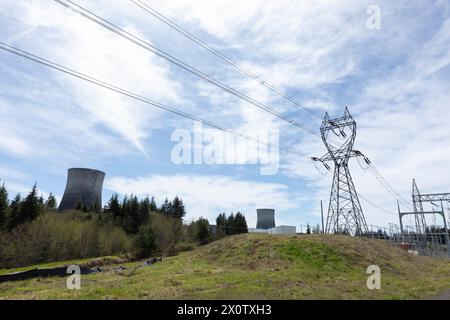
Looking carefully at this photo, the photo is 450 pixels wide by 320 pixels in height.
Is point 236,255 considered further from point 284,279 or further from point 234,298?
point 234,298

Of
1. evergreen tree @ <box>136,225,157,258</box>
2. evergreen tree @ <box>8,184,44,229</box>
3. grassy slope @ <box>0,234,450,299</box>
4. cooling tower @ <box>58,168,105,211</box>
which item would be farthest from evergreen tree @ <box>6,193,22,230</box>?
grassy slope @ <box>0,234,450,299</box>

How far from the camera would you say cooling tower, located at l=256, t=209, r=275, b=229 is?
75006 mm

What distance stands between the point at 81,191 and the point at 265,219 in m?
41.3

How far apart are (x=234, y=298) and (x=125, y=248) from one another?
42001 mm

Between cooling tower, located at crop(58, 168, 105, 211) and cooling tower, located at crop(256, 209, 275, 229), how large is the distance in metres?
36.9

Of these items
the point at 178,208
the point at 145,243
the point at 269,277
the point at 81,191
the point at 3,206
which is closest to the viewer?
the point at 269,277

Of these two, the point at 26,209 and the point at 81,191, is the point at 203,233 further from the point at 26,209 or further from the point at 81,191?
the point at 26,209

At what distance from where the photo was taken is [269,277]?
1758 centimetres

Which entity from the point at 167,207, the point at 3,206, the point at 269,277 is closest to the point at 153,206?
the point at 167,207

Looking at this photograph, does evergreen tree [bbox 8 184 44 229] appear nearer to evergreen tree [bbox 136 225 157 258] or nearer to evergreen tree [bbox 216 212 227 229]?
evergreen tree [bbox 136 225 157 258]

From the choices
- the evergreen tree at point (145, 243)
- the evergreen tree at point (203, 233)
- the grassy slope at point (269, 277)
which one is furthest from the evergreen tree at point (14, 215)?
the evergreen tree at point (203, 233)

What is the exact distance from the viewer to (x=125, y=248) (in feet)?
163

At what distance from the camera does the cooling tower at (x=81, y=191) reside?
55372 millimetres
